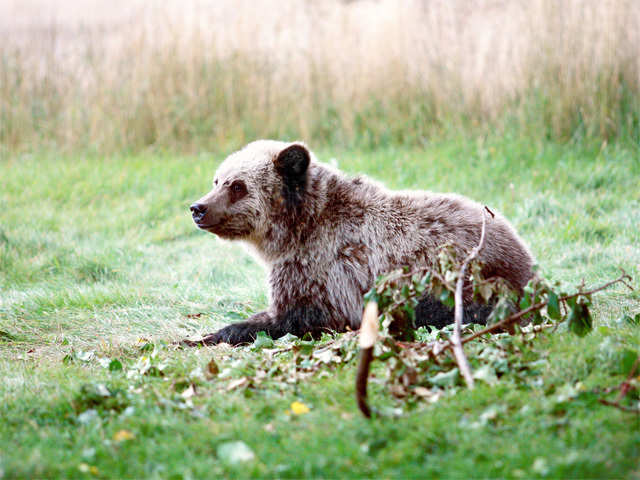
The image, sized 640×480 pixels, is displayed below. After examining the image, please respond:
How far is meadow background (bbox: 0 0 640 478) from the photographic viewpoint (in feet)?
10.1

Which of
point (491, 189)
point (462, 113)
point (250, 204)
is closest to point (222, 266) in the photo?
point (250, 204)

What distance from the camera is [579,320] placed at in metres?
3.79

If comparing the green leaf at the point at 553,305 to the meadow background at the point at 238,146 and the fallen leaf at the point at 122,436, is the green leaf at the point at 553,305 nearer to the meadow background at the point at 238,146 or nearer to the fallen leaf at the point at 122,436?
the meadow background at the point at 238,146

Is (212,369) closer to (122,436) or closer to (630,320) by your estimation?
(122,436)

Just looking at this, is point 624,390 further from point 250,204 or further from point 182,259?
point 182,259

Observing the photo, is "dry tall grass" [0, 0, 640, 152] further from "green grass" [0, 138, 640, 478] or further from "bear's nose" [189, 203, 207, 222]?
"bear's nose" [189, 203, 207, 222]

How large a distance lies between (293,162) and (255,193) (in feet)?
1.11

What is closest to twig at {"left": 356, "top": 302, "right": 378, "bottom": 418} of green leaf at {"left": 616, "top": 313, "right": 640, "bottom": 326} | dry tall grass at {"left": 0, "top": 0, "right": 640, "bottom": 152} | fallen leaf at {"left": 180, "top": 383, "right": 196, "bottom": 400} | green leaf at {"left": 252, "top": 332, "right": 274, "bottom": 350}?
fallen leaf at {"left": 180, "top": 383, "right": 196, "bottom": 400}

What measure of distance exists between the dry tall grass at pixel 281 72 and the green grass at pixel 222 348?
58 centimetres

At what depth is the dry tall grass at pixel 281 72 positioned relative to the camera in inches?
398

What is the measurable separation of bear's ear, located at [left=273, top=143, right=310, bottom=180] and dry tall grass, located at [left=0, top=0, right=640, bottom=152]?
204 inches

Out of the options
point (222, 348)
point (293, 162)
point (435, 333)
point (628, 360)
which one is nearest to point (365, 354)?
point (628, 360)

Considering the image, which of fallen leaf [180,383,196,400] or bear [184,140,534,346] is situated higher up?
bear [184,140,534,346]

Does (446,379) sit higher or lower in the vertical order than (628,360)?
lower
